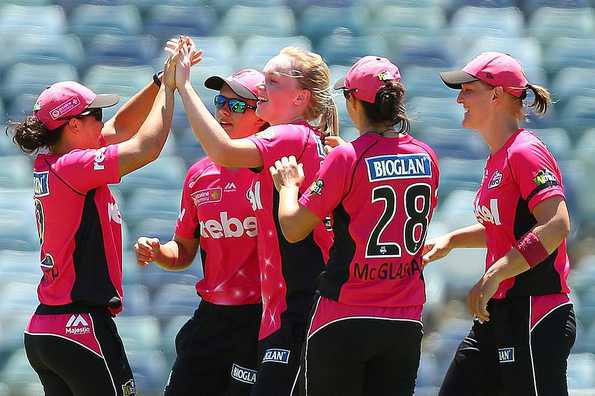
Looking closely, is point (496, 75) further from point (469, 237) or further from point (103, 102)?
point (103, 102)

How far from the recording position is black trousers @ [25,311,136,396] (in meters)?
3.97

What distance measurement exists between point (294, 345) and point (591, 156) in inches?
109

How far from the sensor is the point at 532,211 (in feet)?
12.6

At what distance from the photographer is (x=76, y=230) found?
4039mm

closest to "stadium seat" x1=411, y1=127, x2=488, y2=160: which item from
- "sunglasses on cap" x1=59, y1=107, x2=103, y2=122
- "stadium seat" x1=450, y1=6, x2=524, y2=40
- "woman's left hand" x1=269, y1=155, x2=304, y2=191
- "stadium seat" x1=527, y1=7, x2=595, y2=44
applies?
"stadium seat" x1=450, y1=6, x2=524, y2=40

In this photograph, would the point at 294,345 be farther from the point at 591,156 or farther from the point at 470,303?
the point at 591,156

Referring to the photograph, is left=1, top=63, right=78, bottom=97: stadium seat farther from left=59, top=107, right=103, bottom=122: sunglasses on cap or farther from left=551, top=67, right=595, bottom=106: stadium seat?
left=551, top=67, right=595, bottom=106: stadium seat

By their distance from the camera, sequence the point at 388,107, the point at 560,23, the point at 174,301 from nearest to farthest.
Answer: the point at 388,107 < the point at 174,301 < the point at 560,23

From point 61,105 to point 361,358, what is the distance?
1.40 metres

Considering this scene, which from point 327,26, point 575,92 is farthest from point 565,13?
point 327,26

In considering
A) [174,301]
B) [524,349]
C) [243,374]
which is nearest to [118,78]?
[174,301]

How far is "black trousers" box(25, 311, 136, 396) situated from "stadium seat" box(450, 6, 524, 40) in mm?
3106

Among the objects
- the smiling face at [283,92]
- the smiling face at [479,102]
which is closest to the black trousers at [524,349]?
the smiling face at [479,102]

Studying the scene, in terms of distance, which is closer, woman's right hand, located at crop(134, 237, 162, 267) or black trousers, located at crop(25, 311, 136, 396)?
black trousers, located at crop(25, 311, 136, 396)
